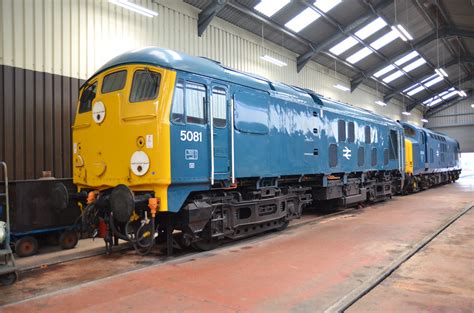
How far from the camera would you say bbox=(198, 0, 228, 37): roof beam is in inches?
498

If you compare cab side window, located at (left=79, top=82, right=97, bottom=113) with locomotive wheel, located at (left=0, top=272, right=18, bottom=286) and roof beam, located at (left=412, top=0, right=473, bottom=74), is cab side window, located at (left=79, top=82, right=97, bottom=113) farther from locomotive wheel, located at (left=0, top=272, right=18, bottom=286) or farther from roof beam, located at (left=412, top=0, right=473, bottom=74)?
roof beam, located at (left=412, top=0, right=473, bottom=74)

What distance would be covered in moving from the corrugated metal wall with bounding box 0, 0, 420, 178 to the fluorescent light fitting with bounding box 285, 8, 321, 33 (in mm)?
2448

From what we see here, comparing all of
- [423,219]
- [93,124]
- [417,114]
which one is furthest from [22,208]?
[417,114]

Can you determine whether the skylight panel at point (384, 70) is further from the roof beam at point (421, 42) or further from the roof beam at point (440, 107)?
the roof beam at point (440, 107)

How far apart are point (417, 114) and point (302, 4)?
3163cm

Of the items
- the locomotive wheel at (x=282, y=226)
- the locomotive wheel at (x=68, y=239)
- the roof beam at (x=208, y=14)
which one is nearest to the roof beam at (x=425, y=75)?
the roof beam at (x=208, y=14)

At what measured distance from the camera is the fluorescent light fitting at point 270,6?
1461cm

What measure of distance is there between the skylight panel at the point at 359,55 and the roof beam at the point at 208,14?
11.9 metres

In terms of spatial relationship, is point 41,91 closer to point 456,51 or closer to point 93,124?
point 93,124

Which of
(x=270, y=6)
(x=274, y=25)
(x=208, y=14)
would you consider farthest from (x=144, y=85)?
(x=274, y=25)

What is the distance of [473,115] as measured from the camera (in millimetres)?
41031

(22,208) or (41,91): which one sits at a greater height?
(41,91)

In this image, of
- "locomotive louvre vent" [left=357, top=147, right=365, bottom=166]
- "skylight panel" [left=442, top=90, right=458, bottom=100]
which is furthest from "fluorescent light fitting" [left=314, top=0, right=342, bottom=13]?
"skylight panel" [left=442, top=90, right=458, bottom=100]

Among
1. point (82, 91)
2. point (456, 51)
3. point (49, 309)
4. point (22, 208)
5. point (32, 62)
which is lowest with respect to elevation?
point (49, 309)
